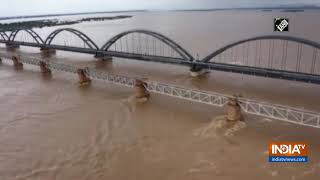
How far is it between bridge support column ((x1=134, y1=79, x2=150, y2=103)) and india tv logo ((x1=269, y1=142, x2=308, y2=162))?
10274 millimetres

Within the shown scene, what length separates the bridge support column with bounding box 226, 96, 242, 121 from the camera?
16.6m

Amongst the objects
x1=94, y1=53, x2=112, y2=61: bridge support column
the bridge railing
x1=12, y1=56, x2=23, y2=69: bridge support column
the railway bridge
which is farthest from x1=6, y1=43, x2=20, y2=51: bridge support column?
the bridge railing

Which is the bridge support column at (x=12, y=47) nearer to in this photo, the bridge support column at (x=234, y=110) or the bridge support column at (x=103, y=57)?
the bridge support column at (x=103, y=57)

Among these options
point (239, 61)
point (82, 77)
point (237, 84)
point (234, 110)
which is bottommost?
point (237, 84)

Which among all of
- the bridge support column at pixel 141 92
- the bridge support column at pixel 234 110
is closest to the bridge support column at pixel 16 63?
the bridge support column at pixel 141 92

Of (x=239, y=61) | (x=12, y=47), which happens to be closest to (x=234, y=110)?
(x=239, y=61)

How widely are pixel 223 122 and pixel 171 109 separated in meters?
4.20

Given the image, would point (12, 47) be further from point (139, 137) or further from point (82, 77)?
point (139, 137)

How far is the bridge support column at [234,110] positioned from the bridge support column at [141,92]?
23.7ft

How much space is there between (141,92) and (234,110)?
25.6 ft

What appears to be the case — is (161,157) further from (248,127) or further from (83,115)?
(83,115)

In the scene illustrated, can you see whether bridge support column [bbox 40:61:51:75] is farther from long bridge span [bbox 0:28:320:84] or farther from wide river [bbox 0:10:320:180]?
long bridge span [bbox 0:28:320:84]

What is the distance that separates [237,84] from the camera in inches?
1088

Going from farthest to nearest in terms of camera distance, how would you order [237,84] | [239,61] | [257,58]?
1. [257,58]
2. [239,61]
3. [237,84]
